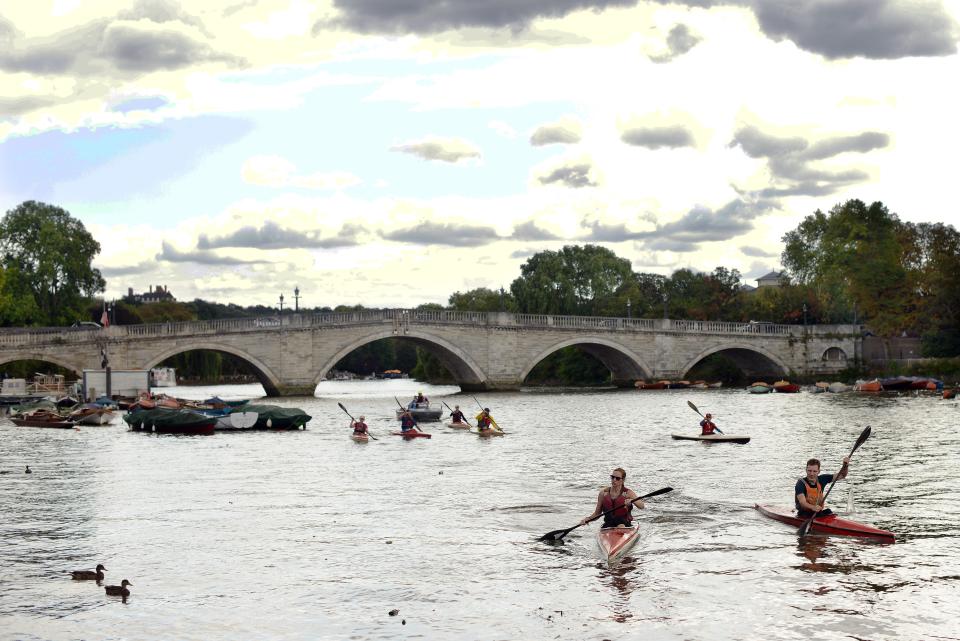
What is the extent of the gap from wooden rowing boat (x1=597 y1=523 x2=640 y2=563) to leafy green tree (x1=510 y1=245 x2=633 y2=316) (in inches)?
3316

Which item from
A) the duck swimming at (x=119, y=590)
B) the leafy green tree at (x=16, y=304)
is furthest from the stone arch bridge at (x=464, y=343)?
the duck swimming at (x=119, y=590)

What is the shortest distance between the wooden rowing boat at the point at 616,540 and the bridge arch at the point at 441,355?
4962 cm

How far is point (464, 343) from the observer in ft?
240

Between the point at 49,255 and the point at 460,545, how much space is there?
73271mm

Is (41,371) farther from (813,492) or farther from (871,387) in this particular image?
(813,492)

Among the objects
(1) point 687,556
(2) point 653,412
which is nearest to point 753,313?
(2) point 653,412

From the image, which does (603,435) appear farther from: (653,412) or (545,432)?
(653,412)

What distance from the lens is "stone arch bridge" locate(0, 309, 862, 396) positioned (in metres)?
62.1

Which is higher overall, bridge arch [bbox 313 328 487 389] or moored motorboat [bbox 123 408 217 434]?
bridge arch [bbox 313 328 487 389]

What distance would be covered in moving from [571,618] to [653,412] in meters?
42.1

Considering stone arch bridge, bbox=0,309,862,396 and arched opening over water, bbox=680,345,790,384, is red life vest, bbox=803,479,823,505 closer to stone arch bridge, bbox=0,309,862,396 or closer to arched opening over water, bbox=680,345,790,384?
stone arch bridge, bbox=0,309,862,396

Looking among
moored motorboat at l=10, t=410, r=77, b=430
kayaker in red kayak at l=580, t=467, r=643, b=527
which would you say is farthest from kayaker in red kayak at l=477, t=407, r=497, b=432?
kayaker in red kayak at l=580, t=467, r=643, b=527

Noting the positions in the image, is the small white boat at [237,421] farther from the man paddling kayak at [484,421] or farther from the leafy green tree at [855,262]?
the leafy green tree at [855,262]

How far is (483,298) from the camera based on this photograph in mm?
127062
